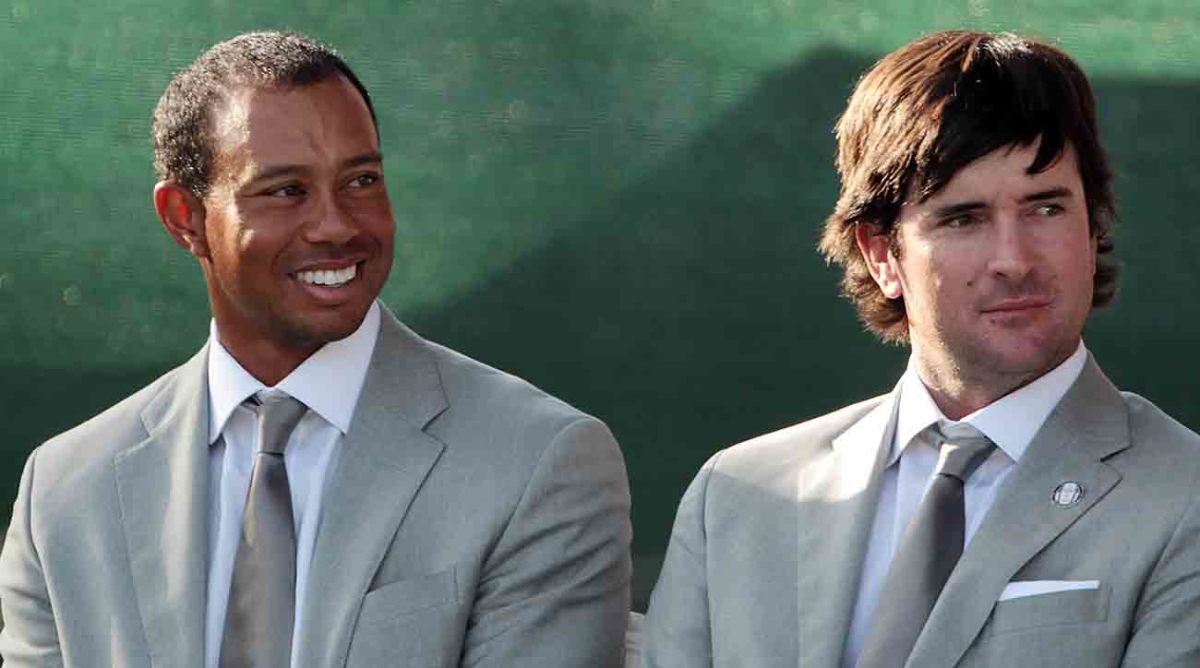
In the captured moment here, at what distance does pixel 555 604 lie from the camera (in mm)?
3051

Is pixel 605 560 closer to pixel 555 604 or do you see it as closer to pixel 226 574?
pixel 555 604

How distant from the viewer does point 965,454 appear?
2795mm

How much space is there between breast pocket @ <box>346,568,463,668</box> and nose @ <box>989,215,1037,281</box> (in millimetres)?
822

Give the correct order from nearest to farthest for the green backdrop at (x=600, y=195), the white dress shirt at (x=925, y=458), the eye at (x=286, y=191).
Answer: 1. the white dress shirt at (x=925, y=458)
2. the eye at (x=286, y=191)
3. the green backdrop at (x=600, y=195)

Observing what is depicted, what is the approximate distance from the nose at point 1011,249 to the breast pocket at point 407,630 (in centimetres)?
82

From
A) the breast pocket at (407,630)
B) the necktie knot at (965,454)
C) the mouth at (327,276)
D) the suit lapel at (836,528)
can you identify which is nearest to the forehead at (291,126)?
the mouth at (327,276)

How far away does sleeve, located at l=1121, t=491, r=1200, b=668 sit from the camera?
2.57m

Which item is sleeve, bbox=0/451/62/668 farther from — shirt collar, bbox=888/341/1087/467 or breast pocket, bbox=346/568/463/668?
shirt collar, bbox=888/341/1087/467

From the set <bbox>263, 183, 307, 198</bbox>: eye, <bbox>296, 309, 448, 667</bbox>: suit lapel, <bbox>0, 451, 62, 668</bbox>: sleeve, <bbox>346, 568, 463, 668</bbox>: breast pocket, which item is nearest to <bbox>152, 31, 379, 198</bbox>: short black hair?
<bbox>263, 183, 307, 198</bbox>: eye

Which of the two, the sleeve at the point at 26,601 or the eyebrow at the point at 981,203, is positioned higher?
the eyebrow at the point at 981,203

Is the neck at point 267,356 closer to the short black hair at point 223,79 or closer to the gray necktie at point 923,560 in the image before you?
the short black hair at point 223,79

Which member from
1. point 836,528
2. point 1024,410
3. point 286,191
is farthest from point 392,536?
point 1024,410

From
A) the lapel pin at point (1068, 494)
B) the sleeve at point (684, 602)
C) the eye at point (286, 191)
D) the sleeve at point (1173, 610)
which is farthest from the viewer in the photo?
the eye at point (286, 191)

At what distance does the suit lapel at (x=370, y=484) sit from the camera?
3.01 meters
